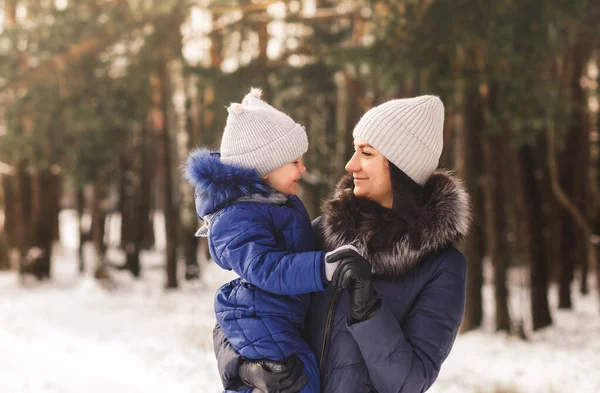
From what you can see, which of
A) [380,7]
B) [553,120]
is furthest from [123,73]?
[553,120]

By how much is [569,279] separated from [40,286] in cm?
1338

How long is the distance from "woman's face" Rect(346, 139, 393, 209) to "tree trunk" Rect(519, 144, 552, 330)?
32.2 feet

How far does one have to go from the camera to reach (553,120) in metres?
9.66

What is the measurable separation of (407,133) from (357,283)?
682mm

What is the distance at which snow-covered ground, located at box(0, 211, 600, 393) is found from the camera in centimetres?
780

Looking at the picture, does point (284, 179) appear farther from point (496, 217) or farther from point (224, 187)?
point (496, 217)

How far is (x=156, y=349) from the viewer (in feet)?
31.9

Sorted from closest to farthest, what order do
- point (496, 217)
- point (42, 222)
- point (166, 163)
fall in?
point (496, 217) < point (166, 163) < point (42, 222)

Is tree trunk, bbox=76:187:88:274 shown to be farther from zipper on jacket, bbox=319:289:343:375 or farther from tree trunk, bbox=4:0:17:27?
zipper on jacket, bbox=319:289:343:375

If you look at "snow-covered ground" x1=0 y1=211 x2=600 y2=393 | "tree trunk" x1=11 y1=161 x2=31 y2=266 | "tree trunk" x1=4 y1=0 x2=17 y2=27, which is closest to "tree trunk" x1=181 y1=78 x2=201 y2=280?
"snow-covered ground" x1=0 y1=211 x2=600 y2=393

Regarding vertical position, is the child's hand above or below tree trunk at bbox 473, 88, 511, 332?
above

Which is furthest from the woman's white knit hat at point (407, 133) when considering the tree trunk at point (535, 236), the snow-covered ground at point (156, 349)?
the tree trunk at point (535, 236)

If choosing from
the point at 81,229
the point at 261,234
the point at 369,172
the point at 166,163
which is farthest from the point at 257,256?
the point at 81,229

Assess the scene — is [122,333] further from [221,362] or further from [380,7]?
[221,362]
